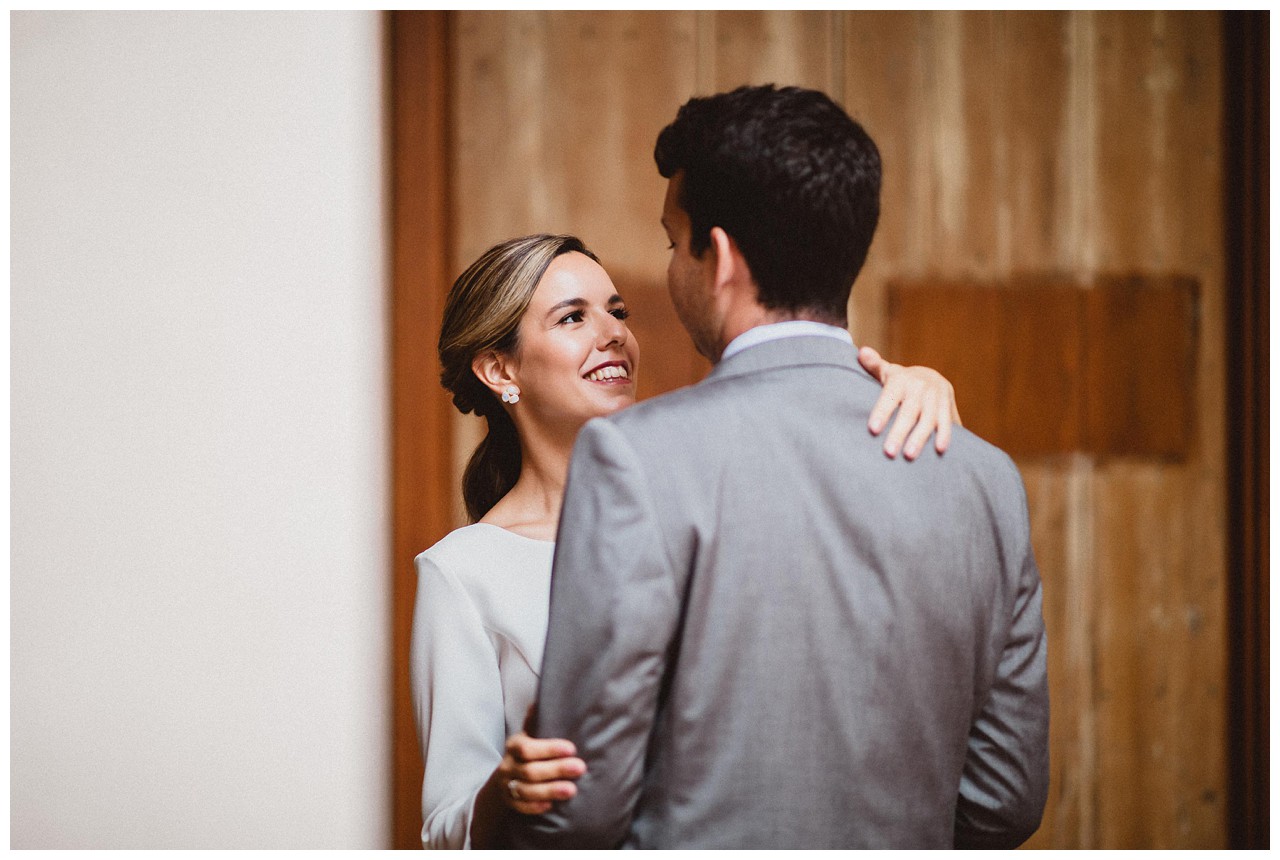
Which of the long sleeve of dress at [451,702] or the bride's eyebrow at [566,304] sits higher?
the bride's eyebrow at [566,304]

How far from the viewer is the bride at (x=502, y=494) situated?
44.0 inches

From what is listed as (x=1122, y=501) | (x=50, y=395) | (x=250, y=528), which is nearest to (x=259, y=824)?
(x=250, y=528)

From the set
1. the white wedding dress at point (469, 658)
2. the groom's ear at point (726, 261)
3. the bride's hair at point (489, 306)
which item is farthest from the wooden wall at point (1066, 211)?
the groom's ear at point (726, 261)

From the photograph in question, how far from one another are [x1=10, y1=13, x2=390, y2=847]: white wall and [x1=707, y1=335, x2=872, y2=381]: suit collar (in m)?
1.42

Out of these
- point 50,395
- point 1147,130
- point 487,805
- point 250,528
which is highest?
point 1147,130

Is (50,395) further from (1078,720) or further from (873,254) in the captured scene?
(1078,720)

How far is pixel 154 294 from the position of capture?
6.63ft

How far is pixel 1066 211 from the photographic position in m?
2.31

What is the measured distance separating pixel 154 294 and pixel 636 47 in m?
1.26

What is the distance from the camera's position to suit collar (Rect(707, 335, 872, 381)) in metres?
0.84

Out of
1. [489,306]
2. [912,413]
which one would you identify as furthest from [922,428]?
[489,306]

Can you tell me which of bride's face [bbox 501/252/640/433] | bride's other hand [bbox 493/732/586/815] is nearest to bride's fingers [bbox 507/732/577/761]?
bride's other hand [bbox 493/732/586/815]

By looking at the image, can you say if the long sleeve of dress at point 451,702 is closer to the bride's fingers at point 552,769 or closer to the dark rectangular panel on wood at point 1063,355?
the bride's fingers at point 552,769

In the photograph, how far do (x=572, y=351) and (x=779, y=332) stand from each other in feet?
1.72
